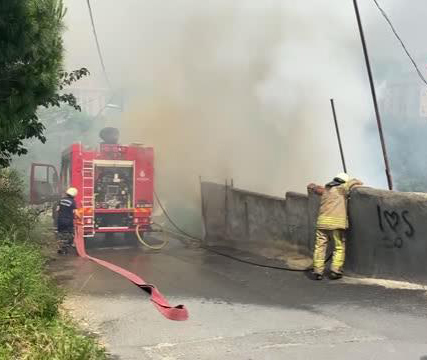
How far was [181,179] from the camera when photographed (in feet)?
51.4

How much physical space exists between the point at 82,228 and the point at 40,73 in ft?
19.3

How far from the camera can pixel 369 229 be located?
7195 mm

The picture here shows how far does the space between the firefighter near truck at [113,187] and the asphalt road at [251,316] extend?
3.66m

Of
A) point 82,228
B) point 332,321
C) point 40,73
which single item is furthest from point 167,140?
point 332,321

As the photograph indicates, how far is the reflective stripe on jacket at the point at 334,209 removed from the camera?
723cm

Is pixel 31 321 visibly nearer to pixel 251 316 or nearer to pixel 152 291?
pixel 152 291

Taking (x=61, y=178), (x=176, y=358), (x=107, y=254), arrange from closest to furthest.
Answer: (x=176, y=358), (x=107, y=254), (x=61, y=178)

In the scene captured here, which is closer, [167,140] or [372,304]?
[372,304]

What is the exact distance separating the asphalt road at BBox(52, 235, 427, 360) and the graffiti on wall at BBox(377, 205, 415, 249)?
648mm

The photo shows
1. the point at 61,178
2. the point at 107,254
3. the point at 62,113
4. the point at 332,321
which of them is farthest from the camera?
the point at 62,113

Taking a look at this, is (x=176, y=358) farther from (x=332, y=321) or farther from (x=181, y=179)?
(x=181, y=179)

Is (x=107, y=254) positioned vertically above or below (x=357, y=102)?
below

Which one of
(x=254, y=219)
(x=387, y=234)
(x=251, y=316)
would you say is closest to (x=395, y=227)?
(x=387, y=234)

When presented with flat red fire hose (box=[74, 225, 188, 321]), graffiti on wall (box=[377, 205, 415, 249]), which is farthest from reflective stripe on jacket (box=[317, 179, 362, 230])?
flat red fire hose (box=[74, 225, 188, 321])
